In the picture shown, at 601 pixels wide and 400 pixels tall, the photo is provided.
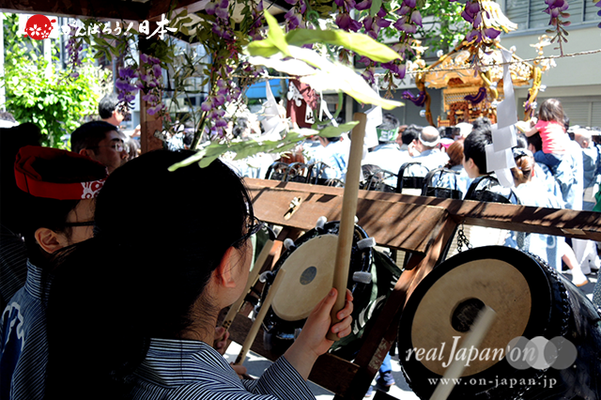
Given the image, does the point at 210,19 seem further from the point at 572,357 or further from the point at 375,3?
the point at 572,357

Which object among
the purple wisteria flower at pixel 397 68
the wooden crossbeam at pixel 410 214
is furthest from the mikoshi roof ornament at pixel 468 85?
the purple wisteria flower at pixel 397 68

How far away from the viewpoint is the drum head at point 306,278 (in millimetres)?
1623

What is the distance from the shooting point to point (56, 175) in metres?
1.38

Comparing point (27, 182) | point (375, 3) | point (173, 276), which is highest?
point (375, 3)

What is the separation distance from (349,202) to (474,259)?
0.76m

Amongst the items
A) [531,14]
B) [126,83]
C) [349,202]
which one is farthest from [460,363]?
[531,14]

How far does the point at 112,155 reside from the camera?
2811mm

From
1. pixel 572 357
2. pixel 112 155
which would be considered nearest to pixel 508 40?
pixel 112 155

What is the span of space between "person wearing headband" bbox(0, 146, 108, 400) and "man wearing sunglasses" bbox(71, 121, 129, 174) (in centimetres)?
135

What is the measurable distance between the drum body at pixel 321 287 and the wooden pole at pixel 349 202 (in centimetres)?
71

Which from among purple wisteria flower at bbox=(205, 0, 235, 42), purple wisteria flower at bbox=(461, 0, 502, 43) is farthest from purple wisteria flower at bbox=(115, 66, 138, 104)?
purple wisteria flower at bbox=(461, 0, 502, 43)

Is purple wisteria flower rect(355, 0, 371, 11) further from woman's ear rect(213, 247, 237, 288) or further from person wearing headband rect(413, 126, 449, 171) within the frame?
person wearing headband rect(413, 126, 449, 171)

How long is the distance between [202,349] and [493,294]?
79 cm

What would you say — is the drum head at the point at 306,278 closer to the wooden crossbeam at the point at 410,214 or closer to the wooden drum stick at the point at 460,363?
the wooden crossbeam at the point at 410,214
